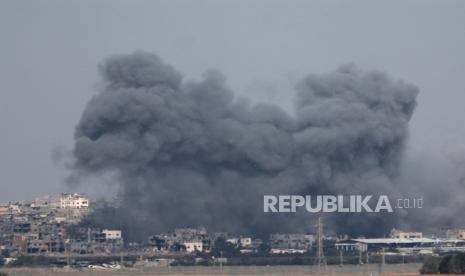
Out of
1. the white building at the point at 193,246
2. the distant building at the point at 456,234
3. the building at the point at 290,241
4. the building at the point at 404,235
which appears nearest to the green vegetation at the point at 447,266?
the building at the point at 290,241

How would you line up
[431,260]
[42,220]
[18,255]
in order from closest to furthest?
[431,260] < [18,255] < [42,220]

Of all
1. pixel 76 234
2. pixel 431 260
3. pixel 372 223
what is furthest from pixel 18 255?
pixel 431 260

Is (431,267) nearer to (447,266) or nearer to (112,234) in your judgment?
(447,266)

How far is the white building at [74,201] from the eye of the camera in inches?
3093

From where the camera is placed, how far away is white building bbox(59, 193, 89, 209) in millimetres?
78562

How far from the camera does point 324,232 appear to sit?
6956 centimetres

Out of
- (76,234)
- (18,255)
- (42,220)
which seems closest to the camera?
(18,255)

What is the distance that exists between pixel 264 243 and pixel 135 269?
13099 mm

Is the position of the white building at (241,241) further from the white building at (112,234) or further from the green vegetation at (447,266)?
the green vegetation at (447,266)

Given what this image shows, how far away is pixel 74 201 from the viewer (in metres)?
82.4

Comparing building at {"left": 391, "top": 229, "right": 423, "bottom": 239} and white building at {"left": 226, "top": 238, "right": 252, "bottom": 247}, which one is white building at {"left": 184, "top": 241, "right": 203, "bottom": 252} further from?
building at {"left": 391, "top": 229, "right": 423, "bottom": 239}

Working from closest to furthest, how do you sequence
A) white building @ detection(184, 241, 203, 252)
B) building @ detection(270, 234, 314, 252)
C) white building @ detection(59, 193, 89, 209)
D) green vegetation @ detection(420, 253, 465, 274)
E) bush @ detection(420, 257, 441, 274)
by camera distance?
green vegetation @ detection(420, 253, 465, 274) → bush @ detection(420, 257, 441, 274) → white building @ detection(184, 241, 203, 252) → building @ detection(270, 234, 314, 252) → white building @ detection(59, 193, 89, 209)

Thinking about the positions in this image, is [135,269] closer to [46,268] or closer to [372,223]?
[46,268]

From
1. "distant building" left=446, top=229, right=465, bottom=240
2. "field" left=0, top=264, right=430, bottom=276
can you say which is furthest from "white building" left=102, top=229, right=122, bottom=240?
"distant building" left=446, top=229, right=465, bottom=240
